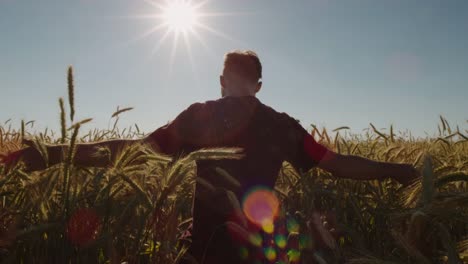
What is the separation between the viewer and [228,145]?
252cm

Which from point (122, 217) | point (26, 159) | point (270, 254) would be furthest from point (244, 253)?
point (26, 159)

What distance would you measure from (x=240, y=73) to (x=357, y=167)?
1022mm

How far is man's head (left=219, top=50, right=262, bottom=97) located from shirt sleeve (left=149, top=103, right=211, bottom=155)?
0.94ft

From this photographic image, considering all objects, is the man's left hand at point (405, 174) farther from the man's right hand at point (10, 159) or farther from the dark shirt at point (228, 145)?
the man's right hand at point (10, 159)

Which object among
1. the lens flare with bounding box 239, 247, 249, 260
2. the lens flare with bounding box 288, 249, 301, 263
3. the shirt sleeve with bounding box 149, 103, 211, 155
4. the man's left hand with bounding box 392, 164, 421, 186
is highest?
the shirt sleeve with bounding box 149, 103, 211, 155

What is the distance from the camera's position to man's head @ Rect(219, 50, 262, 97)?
2.63m

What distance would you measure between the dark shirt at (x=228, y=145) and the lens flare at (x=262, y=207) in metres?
0.06

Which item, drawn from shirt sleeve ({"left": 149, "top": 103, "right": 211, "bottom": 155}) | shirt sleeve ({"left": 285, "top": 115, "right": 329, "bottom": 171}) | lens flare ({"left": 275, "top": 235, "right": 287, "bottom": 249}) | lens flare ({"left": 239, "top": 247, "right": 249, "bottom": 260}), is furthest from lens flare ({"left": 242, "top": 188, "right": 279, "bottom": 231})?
shirt sleeve ({"left": 149, "top": 103, "right": 211, "bottom": 155})

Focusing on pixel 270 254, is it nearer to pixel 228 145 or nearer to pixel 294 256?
pixel 294 256

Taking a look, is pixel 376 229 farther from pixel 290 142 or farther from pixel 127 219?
pixel 127 219

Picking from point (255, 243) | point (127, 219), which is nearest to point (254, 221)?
point (255, 243)

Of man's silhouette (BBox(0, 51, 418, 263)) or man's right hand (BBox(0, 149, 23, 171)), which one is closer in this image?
man's right hand (BBox(0, 149, 23, 171))

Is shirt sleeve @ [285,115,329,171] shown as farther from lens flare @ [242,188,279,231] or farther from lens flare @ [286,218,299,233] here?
lens flare @ [286,218,299,233]

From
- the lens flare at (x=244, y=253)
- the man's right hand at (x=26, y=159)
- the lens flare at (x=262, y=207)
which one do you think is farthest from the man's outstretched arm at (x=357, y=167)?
the man's right hand at (x=26, y=159)
